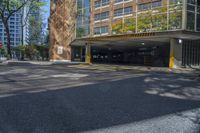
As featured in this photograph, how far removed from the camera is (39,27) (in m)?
73.7

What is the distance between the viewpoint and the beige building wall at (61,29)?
149 feet

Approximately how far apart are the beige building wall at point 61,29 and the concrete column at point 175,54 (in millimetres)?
22590

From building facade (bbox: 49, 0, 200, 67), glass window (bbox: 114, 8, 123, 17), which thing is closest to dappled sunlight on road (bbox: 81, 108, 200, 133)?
building facade (bbox: 49, 0, 200, 67)

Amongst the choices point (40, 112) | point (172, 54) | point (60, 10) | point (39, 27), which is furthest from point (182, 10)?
point (39, 27)

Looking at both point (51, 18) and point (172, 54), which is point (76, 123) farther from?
point (51, 18)

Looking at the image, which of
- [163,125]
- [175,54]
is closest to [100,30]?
[175,54]

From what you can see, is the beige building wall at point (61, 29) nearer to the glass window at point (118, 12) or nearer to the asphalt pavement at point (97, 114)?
the glass window at point (118, 12)

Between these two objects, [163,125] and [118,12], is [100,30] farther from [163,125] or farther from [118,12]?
[163,125]

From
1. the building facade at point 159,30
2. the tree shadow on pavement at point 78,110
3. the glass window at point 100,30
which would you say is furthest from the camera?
the glass window at point 100,30

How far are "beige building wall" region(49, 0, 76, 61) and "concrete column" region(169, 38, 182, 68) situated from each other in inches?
889

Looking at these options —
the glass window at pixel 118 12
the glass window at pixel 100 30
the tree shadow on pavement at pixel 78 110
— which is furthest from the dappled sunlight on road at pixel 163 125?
the glass window at pixel 118 12

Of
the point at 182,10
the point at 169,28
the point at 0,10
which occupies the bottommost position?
the point at 169,28

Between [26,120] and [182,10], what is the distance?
2157 cm

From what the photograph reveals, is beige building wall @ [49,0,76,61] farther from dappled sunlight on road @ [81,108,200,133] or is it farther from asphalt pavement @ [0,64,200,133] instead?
dappled sunlight on road @ [81,108,200,133]
